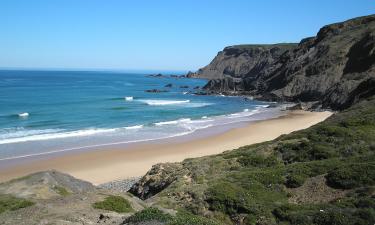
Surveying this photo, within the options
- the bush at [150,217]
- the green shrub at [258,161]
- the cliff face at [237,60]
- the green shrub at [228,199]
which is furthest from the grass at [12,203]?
the cliff face at [237,60]

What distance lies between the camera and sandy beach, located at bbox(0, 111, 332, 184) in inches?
1105

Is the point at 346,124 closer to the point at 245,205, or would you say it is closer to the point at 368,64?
the point at 245,205

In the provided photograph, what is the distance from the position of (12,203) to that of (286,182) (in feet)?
29.2

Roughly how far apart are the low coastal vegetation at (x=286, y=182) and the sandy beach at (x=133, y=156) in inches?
400

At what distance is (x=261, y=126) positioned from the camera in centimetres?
4700

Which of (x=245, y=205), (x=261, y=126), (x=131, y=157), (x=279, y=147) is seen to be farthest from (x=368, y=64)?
(x=245, y=205)

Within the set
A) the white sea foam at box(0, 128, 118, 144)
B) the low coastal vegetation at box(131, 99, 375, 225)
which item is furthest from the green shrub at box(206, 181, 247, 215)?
the white sea foam at box(0, 128, 118, 144)

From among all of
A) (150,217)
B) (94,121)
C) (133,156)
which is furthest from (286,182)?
(94,121)

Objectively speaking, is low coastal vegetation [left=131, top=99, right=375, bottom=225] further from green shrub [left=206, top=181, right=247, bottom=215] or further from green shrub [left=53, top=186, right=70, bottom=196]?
green shrub [left=53, top=186, right=70, bottom=196]

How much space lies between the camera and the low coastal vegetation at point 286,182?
12094 millimetres

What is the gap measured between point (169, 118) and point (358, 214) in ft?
145


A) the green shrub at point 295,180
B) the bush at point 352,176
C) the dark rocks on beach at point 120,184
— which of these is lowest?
the dark rocks on beach at point 120,184

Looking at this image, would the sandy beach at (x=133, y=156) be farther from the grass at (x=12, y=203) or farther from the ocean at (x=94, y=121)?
the grass at (x=12, y=203)

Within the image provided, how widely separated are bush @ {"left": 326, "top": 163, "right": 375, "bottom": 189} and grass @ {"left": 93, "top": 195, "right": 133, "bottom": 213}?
6.55m
